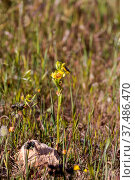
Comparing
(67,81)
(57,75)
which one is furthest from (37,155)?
(67,81)

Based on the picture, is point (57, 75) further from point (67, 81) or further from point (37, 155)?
point (67, 81)

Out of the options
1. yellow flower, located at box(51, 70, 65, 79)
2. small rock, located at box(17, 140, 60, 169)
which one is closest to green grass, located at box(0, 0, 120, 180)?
small rock, located at box(17, 140, 60, 169)

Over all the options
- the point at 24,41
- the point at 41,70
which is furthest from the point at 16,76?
the point at 24,41

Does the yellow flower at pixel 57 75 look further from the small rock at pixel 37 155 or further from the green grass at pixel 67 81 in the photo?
the small rock at pixel 37 155

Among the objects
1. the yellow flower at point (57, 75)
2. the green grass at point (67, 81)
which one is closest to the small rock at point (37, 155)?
the green grass at point (67, 81)

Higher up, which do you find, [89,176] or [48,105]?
[48,105]

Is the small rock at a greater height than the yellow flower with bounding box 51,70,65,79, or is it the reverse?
the yellow flower with bounding box 51,70,65,79

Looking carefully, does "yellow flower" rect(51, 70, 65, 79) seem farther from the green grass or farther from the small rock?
the small rock

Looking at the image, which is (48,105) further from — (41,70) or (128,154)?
(128,154)
